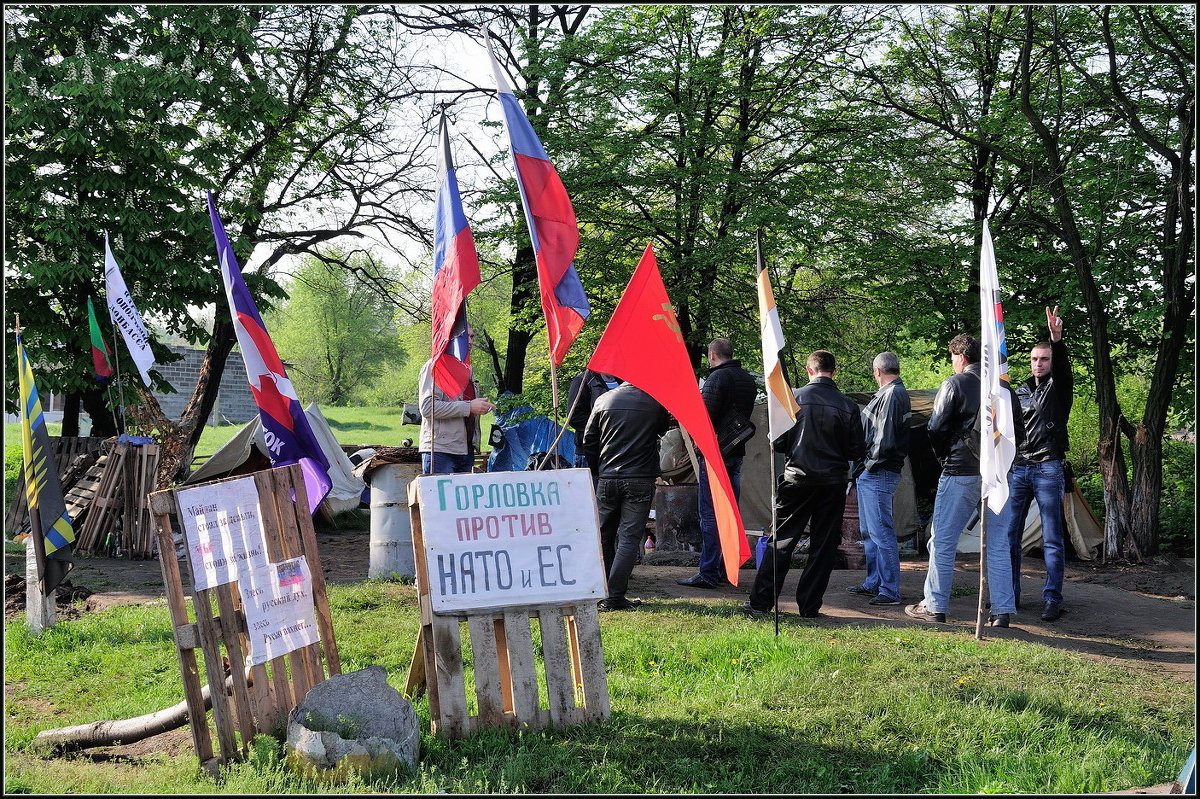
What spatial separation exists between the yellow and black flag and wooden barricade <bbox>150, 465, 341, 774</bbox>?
3043mm

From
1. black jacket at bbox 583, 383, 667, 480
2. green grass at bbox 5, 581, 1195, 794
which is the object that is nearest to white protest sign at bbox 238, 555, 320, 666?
green grass at bbox 5, 581, 1195, 794

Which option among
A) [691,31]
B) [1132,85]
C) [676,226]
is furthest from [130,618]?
[1132,85]

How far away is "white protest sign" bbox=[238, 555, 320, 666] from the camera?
4.41 meters

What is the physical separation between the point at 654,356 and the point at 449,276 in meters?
1.22

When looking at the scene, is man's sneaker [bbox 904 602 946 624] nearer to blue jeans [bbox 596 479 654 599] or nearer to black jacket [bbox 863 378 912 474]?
black jacket [bbox 863 378 912 474]

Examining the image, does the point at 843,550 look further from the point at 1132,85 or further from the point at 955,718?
the point at 1132,85

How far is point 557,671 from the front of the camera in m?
4.70

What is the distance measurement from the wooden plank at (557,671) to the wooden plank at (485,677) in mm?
251

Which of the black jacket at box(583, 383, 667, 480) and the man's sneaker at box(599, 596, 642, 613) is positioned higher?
the black jacket at box(583, 383, 667, 480)

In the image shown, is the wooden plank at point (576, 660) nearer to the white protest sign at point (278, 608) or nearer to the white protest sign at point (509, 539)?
the white protest sign at point (509, 539)

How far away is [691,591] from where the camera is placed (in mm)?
8508

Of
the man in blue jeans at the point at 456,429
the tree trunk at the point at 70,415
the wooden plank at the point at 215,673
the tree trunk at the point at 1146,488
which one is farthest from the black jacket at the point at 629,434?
the tree trunk at the point at 70,415

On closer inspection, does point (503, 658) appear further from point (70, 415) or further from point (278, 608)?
point (70, 415)

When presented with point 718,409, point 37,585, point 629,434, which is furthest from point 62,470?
point 718,409
